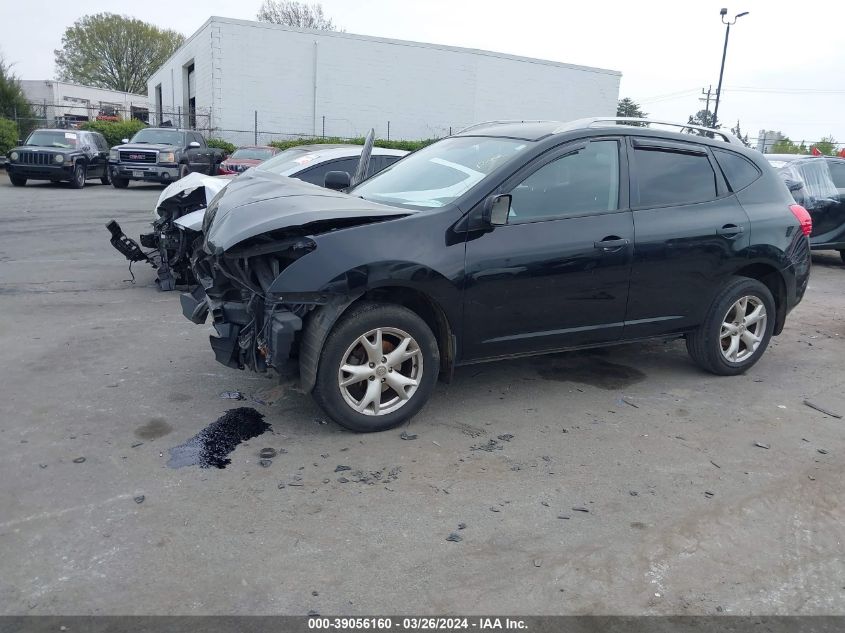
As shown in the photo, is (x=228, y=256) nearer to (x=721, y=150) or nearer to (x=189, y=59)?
(x=721, y=150)

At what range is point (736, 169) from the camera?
18.7ft

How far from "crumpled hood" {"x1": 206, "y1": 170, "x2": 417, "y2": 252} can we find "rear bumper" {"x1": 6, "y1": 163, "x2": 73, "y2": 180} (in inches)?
702

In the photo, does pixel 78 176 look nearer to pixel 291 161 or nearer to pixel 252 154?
pixel 252 154

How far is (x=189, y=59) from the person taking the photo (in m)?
35.2

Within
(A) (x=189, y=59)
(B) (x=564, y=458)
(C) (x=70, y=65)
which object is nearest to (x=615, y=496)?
(B) (x=564, y=458)

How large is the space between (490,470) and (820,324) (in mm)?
5516

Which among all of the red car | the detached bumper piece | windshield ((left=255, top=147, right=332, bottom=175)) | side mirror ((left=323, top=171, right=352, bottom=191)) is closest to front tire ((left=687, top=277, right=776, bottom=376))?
side mirror ((left=323, top=171, right=352, bottom=191))

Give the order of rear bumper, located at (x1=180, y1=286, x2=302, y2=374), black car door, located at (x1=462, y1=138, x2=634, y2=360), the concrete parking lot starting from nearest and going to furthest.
A: the concrete parking lot → rear bumper, located at (x1=180, y1=286, x2=302, y2=374) → black car door, located at (x1=462, y1=138, x2=634, y2=360)

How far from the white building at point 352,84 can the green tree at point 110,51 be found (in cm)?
3377

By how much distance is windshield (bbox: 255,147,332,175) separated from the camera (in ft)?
28.4

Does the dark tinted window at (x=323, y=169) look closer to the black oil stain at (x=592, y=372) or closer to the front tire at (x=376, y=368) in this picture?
the black oil stain at (x=592, y=372)

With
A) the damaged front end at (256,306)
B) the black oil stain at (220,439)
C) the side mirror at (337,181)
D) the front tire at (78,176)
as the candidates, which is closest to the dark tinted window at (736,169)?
the side mirror at (337,181)

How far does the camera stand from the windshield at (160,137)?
68.8ft

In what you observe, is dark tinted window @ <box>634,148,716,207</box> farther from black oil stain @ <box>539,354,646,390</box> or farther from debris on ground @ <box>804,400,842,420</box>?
debris on ground @ <box>804,400,842,420</box>
